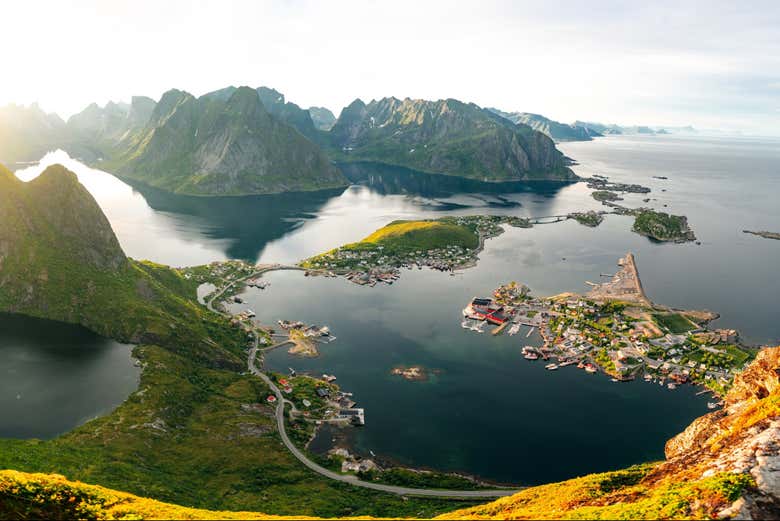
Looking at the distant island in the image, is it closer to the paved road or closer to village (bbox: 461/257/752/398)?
village (bbox: 461/257/752/398)

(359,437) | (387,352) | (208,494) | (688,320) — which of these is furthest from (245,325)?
(688,320)

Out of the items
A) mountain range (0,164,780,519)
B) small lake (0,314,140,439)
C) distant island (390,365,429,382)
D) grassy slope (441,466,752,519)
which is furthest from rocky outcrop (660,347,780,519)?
small lake (0,314,140,439)

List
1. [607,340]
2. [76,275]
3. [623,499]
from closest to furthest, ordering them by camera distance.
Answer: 1. [623,499]
2. [76,275]
3. [607,340]

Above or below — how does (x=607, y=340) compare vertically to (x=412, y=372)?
above

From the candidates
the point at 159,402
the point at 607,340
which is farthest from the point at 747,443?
the point at 607,340

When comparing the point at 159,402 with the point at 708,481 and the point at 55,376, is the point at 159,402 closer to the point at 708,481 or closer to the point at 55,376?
the point at 55,376

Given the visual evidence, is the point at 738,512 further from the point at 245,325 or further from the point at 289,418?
the point at 245,325
